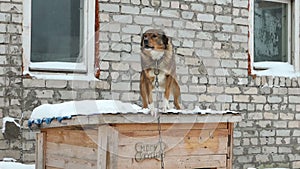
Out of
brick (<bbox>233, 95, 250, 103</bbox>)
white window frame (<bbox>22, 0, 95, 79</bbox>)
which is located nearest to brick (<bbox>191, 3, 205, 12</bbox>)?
brick (<bbox>233, 95, 250, 103</bbox>)

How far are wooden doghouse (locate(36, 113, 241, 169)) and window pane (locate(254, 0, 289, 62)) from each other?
4390 mm

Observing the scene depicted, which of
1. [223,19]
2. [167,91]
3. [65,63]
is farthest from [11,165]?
[223,19]

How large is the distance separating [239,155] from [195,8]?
2.05 meters

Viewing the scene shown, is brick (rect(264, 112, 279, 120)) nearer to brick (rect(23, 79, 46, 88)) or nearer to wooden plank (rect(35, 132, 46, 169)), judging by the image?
brick (rect(23, 79, 46, 88))

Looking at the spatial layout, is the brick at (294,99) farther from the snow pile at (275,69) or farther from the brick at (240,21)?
the brick at (240,21)

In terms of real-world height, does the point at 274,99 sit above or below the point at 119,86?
below

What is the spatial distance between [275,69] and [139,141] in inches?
200

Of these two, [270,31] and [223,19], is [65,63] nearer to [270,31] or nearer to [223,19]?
[223,19]

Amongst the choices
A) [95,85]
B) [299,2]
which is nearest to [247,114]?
[299,2]

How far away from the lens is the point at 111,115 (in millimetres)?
3693

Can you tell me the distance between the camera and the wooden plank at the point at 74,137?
3943mm

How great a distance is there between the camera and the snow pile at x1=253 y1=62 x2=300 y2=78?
841cm

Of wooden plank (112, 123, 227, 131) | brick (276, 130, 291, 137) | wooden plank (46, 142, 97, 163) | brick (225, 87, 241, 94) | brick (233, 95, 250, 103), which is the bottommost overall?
brick (276, 130, 291, 137)

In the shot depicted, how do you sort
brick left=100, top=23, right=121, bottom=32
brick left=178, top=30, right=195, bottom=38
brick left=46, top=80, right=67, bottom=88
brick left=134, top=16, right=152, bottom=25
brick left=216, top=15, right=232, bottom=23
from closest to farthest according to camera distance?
1. brick left=46, top=80, right=67, bottom=88
2. brick left=100, top=23, right=121, bottom=32
3. brick left=134, top=16, right=152, bottom=25
4. brick left=178, top=30, right=195, bottom=38
5. brick left=216, top=15, right=232, bottom=23
